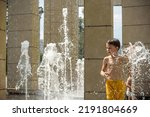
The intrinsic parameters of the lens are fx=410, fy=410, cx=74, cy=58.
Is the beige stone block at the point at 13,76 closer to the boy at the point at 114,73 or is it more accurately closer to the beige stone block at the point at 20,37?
the beige stone block at the point at 20,37

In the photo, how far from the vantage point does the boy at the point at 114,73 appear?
6504 mm

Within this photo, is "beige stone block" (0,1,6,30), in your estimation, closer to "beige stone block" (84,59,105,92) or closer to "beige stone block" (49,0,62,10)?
"beige stone block" (84,59,105,92)

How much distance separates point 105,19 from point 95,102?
4604 mm

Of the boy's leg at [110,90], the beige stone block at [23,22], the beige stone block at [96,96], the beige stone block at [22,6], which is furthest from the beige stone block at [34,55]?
the boy's leg at [110,90]

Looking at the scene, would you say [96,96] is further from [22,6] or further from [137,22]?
[22,6]

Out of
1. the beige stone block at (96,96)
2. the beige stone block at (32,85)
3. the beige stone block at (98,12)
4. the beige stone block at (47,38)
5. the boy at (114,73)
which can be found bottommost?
the beige stone block at (32,85)

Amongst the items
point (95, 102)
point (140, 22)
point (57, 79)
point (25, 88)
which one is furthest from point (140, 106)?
point (57, 79)

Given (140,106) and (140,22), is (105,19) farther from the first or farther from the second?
(140,106)

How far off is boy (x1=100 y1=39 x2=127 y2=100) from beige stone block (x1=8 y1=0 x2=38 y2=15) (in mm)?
8487

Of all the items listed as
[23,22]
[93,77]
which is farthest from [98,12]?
[23,22]

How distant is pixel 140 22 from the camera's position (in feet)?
41.7

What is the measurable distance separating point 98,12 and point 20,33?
5866 mm

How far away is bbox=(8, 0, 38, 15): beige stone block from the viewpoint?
14.8 metres

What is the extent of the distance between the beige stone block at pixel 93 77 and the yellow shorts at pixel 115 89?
2907mm
